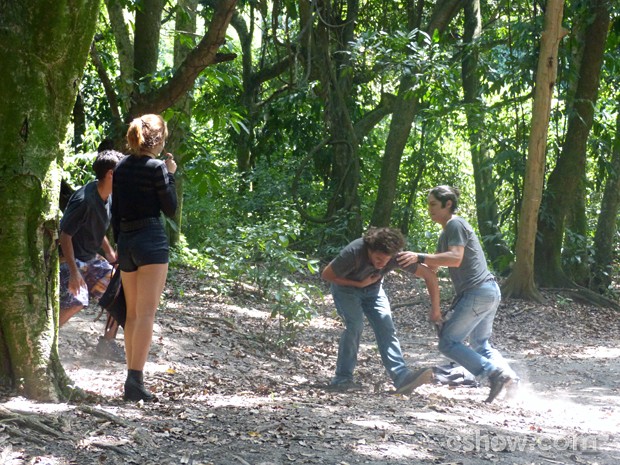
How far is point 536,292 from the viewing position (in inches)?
558

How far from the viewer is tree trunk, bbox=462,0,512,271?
608 inches

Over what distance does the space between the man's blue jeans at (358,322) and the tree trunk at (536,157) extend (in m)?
6.98

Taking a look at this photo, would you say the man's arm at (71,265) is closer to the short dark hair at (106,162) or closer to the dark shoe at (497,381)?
the short dark hair at (106,162)

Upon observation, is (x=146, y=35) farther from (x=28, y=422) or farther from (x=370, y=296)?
(x=28, y=422)

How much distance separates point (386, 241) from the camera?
705 cm

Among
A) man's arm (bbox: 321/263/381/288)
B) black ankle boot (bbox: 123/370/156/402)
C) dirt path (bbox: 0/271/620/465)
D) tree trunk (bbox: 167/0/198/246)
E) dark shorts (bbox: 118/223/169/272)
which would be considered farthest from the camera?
tree trunk (bbox: 167/0/198/246)

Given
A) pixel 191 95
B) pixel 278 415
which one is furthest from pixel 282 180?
pixel 278 415

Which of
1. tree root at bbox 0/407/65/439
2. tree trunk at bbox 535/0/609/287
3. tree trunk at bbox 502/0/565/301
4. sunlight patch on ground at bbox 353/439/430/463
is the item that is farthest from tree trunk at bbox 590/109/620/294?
tree root at bbox 0/407/65/439

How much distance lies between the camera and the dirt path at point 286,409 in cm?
466

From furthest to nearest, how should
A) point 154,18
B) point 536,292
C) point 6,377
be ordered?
point 536,292 → point 154,18 → point 6,377

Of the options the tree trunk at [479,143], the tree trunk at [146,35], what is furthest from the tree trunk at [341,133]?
the tree trunk at [146,35]

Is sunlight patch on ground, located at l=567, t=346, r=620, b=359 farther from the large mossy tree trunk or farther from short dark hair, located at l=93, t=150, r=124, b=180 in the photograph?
the large mossy tree trunk

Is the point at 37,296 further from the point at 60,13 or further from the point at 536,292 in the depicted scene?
the point at 536,292

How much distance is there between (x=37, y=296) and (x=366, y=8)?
1497cm
